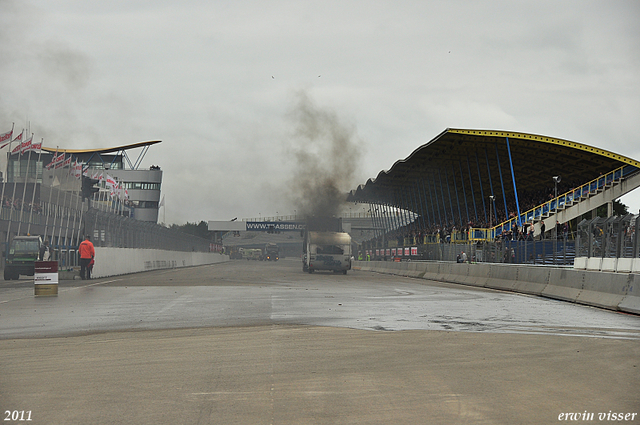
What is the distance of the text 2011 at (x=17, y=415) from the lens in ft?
17.5

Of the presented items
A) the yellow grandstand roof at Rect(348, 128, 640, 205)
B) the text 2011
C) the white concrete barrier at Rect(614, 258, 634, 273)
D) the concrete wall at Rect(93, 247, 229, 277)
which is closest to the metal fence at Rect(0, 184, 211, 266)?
the concrete wall at Rect(93, 247, 229, 277)

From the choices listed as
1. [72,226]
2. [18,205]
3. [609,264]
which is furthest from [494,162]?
[609,264]

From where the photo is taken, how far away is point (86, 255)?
3066cm

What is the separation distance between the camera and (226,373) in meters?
7.22

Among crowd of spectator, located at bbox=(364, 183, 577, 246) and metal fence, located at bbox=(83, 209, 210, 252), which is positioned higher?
crowd of spectator, located at bbox=(364, 183, 577, 246)

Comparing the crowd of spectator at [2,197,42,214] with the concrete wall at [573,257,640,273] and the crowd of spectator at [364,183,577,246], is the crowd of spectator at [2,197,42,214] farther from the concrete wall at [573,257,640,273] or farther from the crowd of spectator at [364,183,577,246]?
the concrete wall at [573,257,640,273]

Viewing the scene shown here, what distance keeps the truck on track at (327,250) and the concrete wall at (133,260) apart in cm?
1033

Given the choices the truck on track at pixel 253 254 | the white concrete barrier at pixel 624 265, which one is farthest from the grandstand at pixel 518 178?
→ the truck on track at pixel 253 254

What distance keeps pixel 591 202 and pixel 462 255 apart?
1756cm

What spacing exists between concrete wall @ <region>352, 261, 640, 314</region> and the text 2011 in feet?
39.9

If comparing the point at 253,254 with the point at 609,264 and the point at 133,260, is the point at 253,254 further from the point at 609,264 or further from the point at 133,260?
the point at 609,264

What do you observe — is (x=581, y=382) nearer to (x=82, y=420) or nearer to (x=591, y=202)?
(x=82, y=420)

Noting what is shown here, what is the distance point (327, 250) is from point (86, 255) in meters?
16.3

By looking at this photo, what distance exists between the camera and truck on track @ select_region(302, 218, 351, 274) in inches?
1688
